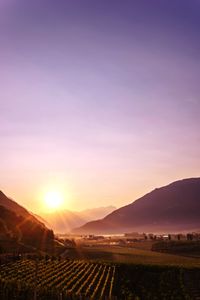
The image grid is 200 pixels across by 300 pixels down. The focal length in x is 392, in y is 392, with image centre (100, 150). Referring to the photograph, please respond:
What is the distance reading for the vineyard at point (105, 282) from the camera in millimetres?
37706

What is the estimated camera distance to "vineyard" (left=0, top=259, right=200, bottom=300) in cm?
3771

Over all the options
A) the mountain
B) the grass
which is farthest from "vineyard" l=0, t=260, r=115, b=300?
the mountain

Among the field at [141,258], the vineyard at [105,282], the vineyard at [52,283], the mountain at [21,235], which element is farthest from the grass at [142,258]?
the vineyard at [52,283]

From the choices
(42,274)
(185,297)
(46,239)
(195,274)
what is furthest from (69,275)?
(46,239)

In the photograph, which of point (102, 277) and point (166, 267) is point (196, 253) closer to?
point (166, 267)

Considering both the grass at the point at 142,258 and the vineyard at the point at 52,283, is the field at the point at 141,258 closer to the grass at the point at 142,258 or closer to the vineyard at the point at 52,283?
the grass at the point at 142,258

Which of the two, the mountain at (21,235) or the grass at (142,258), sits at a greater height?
the mountain at (21,235)

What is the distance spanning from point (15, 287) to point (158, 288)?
77.4 ft

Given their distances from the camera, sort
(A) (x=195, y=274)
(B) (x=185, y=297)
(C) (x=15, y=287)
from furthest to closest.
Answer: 1. (A) (x=195, y=274)
2. (B) (x=185, y=297)
3. (C) (x=15, y=287)

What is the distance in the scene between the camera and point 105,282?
2060 inches

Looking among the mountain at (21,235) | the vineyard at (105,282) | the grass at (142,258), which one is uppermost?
the mountain at (21,235)

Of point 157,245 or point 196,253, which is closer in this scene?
point 196,253

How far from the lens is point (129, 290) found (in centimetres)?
5028

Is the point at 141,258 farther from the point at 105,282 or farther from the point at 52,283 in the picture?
the point at 52,283
